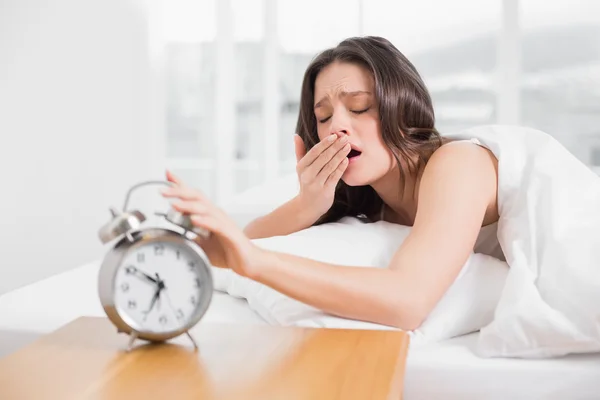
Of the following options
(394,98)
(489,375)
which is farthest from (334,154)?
(489,375)

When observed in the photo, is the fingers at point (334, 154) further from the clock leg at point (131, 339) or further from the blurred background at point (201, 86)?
the blurred background at point (201, 86)

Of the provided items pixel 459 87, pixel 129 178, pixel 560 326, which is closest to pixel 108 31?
pixel 129 178

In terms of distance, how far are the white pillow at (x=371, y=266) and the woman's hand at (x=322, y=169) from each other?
0.09 metres

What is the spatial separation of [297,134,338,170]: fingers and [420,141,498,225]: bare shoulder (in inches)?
8.2

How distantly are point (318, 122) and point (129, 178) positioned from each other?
314cm

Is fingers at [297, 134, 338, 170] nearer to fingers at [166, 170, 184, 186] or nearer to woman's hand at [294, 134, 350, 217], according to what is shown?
woman's hand at [294, 134, 350, 217]

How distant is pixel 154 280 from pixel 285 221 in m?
0.92

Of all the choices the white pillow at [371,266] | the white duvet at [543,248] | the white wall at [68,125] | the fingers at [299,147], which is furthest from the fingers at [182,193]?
the white wall at [68,125]

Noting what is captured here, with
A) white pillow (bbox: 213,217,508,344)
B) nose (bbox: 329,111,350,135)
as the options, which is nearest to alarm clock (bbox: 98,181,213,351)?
white pillow (bbox: 213,217,508,344)

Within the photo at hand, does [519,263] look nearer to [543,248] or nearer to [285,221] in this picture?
[543,248]

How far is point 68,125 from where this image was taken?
471cm

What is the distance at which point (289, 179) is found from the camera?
108 inches

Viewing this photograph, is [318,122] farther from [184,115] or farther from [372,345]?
[184,115]

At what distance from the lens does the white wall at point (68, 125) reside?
14.6 feet
